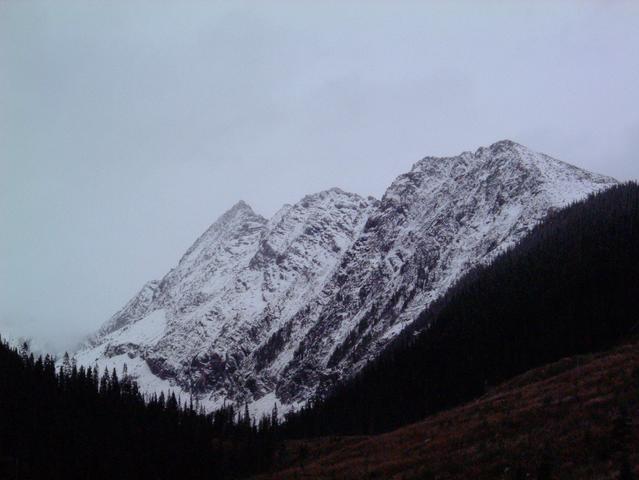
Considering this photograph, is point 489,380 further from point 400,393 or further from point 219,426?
point 219,426

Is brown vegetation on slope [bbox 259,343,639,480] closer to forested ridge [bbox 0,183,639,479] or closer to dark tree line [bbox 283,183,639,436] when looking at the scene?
forested ridge [bbox 0,183,639,479]

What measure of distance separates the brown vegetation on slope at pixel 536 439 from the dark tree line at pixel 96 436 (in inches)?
986

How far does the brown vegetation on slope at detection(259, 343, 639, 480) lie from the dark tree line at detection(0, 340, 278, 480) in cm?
2504

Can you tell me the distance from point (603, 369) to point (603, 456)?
2429cm

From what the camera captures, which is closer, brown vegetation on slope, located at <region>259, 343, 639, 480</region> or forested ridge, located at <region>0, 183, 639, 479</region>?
brown vegetation on slope, located at <region>259, 343, 639, 480</region>

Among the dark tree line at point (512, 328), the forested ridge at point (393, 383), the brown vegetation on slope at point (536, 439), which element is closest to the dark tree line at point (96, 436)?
the forested ridge at point (393, 383)

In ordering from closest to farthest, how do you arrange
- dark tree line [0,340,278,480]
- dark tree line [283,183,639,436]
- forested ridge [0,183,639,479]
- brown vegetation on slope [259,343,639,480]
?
A: brown vegetation on slope [259,343,639,480] → dark tree line [0,340,278,480] → forested ridge [0,183,639,479] → dark tree line [283,183,639,436]

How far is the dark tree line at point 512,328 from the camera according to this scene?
84938 millimetres

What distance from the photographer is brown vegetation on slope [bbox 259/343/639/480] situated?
25.6 meters

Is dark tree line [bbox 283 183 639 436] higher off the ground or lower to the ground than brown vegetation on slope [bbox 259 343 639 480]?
higher

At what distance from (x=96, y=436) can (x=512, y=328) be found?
66533mm

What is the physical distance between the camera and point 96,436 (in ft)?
251

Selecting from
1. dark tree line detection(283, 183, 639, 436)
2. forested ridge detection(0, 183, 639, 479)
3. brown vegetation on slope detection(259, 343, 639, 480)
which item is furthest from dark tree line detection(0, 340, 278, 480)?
brown vegetation on slope detection(259, 343, 639, 480)

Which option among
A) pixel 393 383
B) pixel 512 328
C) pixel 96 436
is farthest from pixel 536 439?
pixel 393 383
